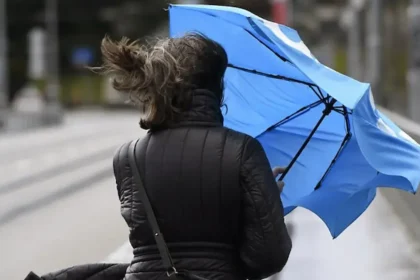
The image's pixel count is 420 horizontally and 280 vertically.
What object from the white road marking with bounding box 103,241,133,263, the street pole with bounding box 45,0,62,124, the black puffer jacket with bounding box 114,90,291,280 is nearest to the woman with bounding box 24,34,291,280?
the black puffer jacket with bounding box 114,90,291,280

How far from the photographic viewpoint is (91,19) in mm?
75750

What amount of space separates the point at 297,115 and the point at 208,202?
1276 millimetres

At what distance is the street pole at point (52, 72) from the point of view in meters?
54.9

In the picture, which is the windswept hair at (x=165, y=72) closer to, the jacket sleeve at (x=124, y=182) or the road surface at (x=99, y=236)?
the jacket sleeve at (x=124, y=182)

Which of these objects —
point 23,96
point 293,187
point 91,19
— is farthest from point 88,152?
point 23,96

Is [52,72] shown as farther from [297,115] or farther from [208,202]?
[208,202]

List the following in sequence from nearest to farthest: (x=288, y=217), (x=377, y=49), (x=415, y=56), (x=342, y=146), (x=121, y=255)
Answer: (x=342, y=146) < (x=121, y=255) < (x=288, y=217) < (x=415, y=56) < (x=377, y=49)

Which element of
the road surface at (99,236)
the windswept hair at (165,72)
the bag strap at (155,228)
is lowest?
the road surface at (99,236)

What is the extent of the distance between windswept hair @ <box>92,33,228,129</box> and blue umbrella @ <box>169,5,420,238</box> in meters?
0.51

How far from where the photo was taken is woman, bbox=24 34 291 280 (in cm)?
308

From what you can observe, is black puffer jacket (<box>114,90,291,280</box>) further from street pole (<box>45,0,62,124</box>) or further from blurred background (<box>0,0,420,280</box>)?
street pole (<box>45,0,62,124</box>)

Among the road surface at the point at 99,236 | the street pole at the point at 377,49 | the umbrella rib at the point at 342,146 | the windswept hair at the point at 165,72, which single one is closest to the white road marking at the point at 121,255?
the road surface at the point at 99,236

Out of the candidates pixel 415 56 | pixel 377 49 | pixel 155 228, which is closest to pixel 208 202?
pixel 155 228

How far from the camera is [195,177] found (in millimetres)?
3100
